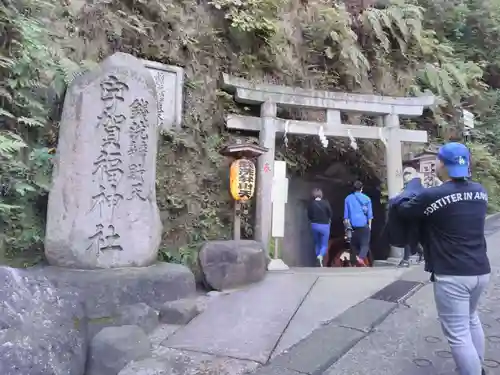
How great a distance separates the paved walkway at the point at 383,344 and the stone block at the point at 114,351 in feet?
3.68

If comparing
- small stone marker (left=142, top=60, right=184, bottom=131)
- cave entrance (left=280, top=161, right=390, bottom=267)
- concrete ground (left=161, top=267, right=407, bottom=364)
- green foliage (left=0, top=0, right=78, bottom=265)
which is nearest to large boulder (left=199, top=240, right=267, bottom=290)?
concrete ground (left=161, top=267, right=407, bottom=364)

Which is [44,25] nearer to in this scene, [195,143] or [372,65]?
[195,143]

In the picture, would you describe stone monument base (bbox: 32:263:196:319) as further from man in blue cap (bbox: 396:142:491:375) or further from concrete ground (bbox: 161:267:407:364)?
man in blue cap (bbox: 396:142:491:375)

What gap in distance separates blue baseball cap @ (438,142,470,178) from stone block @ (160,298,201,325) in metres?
3.31

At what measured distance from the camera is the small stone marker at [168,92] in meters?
7.05

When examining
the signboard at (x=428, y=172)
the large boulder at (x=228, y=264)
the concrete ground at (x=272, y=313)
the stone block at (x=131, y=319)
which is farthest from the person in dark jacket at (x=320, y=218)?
the stone block at (x=131, y=319)

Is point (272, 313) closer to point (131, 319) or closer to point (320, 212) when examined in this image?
point (131, 319)

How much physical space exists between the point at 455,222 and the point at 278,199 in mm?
5027

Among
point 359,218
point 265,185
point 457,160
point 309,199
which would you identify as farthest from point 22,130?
point 309,199

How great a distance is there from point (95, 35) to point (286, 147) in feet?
14.6

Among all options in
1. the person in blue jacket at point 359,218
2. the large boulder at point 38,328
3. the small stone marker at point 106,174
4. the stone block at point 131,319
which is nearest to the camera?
the large boulder at point 38,328

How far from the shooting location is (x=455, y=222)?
2.66 meters

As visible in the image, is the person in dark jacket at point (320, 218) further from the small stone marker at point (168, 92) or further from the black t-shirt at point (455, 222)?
the black t-shirt at point (455, 222)

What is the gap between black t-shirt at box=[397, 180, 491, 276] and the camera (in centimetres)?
265
